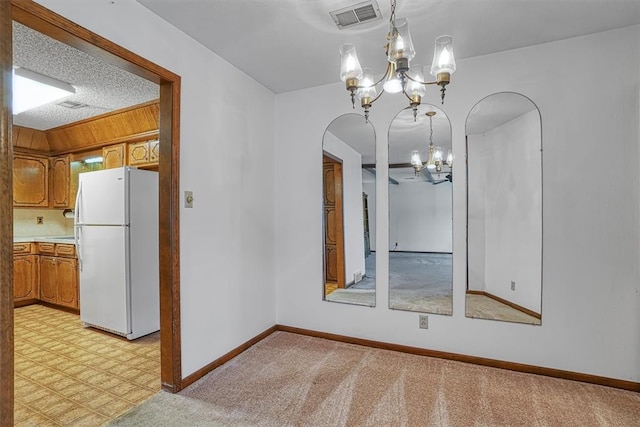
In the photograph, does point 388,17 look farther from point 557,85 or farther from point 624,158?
point 624,158

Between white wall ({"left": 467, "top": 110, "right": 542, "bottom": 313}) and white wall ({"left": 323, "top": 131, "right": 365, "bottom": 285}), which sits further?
white wall ({"left": 323, "top": 131, "right": 365, "bottom": 285})

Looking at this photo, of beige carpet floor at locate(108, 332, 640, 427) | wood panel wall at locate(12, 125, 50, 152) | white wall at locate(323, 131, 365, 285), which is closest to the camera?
beige carpet floor at locate(108, 332, 640, 427)

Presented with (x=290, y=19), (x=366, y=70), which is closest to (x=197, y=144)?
(x=290, y=19)

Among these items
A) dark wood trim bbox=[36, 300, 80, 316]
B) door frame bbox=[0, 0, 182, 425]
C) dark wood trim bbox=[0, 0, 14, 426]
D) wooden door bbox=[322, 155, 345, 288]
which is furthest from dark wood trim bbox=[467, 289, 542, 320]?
dark wood trim bbox=[36, 300, 80, 316]

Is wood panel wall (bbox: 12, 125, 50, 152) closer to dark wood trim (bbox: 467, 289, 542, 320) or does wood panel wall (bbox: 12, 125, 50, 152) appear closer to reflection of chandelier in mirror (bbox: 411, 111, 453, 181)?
reflection of chandelier in mirror (bbox: 411, 111, 453, 181)

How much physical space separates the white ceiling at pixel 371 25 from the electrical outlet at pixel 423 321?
7.18 ft

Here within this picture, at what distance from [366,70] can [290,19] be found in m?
0.63

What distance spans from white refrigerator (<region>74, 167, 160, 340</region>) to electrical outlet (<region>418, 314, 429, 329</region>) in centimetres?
271

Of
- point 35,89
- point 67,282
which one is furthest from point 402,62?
point 67,282

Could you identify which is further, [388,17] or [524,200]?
[524,200]

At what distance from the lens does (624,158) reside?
7.33ft

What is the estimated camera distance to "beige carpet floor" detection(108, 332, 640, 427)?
190 centimetres

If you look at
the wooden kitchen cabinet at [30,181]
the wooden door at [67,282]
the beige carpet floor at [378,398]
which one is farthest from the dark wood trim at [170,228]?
the wooden kitchen cabinet at [30,181]

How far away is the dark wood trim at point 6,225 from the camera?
4.12 feet
